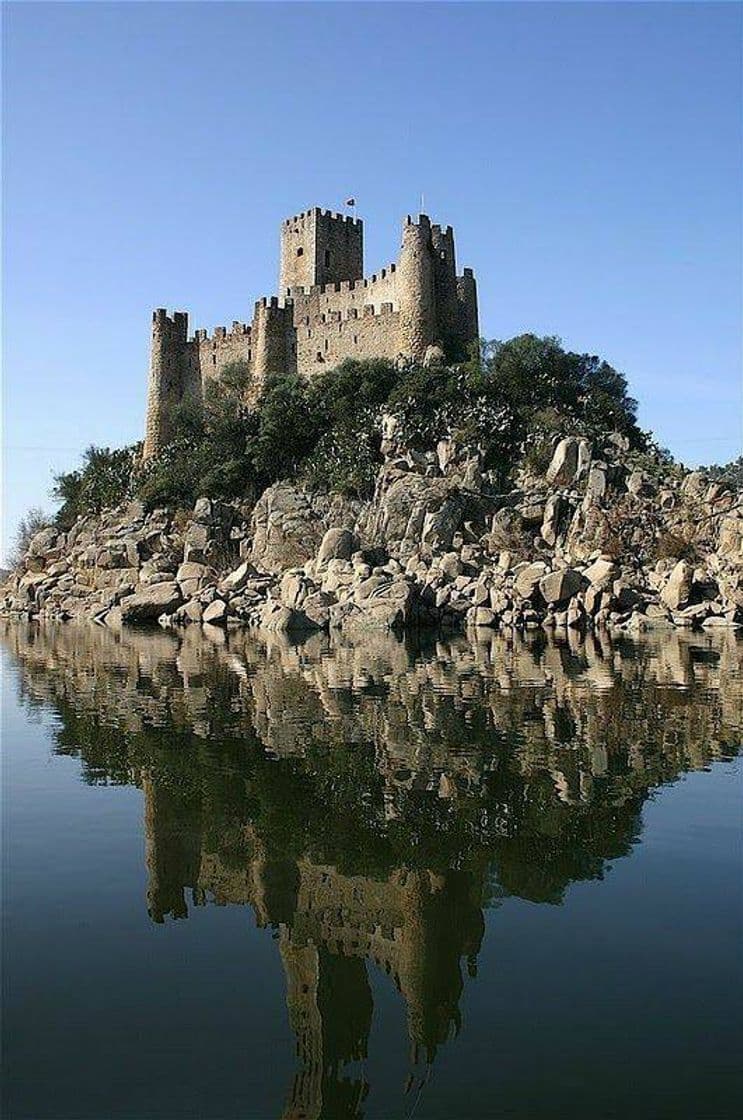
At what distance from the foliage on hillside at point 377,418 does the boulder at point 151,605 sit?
982 cm

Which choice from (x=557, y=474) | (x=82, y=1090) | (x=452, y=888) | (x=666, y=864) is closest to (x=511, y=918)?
(x=452, y=888)

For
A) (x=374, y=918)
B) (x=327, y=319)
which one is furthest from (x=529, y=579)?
(x=374, y=918)

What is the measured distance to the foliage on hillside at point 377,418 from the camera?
4669 centimetres

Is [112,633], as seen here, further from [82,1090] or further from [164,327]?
[82,1090]

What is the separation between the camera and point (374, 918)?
736 cm

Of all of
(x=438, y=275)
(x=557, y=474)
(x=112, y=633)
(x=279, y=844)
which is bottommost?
(x=279, y=844)

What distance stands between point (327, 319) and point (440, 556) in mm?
17882

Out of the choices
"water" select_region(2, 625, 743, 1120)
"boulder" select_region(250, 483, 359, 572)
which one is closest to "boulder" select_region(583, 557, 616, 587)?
"boulder" select_region(250, 483, 359, 572)

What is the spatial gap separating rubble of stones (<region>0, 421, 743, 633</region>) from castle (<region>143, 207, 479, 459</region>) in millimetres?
6508

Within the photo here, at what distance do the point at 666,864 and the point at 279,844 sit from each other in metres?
3.32

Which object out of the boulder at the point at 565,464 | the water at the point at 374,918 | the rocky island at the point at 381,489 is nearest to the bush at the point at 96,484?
the rocky island at the point at 381,489

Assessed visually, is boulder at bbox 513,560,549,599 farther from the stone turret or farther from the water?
the stone turret

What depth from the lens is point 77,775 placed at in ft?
39.4

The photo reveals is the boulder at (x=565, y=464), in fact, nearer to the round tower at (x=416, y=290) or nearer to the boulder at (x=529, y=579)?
the boulder at (x=529, y=579)
